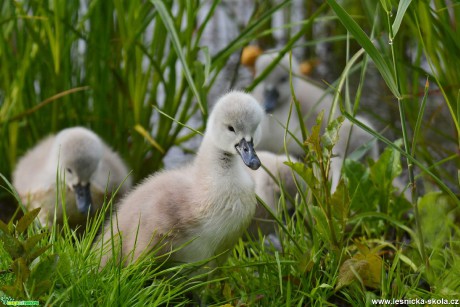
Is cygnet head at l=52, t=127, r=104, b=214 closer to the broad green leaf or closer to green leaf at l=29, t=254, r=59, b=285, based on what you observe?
the broad green leaf

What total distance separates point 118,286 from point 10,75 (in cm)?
213

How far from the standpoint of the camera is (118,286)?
2443 millimetres

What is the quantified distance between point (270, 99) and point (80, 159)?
1323 millimetres

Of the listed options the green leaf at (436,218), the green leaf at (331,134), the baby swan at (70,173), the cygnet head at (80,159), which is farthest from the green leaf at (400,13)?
the cygnet head at (80,159)

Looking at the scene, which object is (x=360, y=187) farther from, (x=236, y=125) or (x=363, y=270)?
(x=236, y=125)

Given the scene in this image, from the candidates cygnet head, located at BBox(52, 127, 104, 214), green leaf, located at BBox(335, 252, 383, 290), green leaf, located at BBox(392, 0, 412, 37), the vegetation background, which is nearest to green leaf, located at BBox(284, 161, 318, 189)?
the vegetation background

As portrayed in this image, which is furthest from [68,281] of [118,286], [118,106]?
[118,106]

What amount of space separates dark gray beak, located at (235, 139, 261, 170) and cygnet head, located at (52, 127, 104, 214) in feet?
3.57

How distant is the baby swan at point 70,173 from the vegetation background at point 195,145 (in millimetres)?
181

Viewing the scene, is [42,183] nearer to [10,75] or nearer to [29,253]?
[10,75]

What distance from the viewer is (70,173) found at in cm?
377

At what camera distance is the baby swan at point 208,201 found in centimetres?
280

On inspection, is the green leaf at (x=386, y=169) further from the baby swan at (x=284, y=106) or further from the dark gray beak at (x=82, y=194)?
the dark gray beak at (x=82, y=194)

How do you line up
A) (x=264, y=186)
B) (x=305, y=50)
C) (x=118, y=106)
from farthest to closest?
(x=305, y=50) < (x=118, y=106) < (x=264, y=186)
